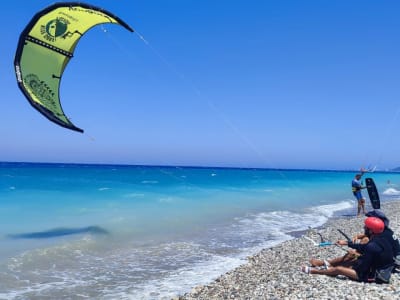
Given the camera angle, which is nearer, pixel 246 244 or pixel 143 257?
pixel 143 257

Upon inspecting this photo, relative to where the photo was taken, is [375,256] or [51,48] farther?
[51,48]

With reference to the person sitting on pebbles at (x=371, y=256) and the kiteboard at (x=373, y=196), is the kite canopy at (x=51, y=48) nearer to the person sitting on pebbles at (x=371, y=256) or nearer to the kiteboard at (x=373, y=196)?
the person sitting on pebbles at (x=371, y=256)

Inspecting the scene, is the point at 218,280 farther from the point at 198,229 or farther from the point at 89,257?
the point at 198,229

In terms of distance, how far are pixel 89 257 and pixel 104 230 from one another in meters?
4.29

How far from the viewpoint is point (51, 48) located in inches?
267

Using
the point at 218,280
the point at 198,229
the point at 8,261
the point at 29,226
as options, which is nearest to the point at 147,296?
the point at 218,280

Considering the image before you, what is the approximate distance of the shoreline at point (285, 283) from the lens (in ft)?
18.2

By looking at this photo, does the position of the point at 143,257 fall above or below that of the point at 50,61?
below

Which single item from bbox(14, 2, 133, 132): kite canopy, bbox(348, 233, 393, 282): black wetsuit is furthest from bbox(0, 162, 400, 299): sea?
bbox(14, 2, 133, 132): kite canopy

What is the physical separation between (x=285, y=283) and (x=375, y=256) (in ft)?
4.96

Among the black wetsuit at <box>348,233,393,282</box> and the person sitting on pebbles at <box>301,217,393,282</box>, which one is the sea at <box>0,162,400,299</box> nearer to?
the person sitting on pebbles at <box>301,217,393,282</box>

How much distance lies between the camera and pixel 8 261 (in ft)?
31.0

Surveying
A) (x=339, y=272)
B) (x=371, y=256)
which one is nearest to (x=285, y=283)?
(x=339, y=272)

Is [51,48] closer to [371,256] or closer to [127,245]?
[371,256]
